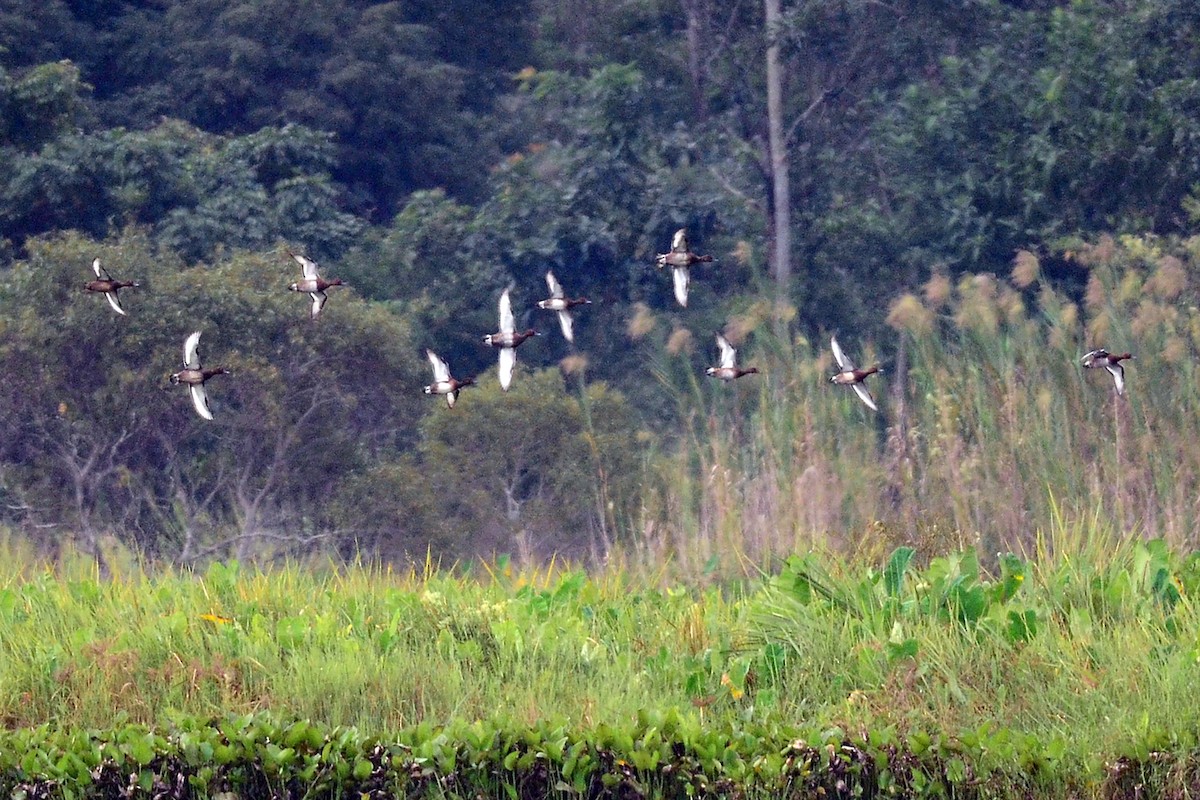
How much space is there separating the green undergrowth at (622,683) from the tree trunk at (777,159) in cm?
865

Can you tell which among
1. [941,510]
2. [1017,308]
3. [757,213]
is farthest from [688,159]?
[941,510]

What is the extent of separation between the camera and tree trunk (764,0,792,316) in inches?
597

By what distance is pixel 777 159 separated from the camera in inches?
610

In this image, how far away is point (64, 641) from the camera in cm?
598

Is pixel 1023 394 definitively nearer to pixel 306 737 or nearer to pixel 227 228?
pixel 306 737

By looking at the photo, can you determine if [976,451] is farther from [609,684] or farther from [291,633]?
[291,633]

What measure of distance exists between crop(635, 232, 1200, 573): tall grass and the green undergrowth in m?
0.69

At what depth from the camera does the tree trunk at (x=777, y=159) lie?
49.8ft

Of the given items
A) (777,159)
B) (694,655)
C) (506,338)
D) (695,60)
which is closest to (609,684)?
(694,655)

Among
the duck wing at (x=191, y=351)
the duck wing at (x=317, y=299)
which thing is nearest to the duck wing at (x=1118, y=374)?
the duck wing at (x=317, y=299)

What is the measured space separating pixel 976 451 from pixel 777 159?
8.02 metres

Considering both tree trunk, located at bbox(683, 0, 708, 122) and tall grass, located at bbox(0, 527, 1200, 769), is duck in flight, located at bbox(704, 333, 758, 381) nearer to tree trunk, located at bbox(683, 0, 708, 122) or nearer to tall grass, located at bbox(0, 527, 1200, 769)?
tall grass, located at bbox(0, 527, 1200, 769)

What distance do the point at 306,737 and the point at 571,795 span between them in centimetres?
76

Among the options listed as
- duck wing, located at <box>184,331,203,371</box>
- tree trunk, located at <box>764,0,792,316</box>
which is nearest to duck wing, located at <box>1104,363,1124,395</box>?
duck wing, located at <box>184,331,203,371</box>
